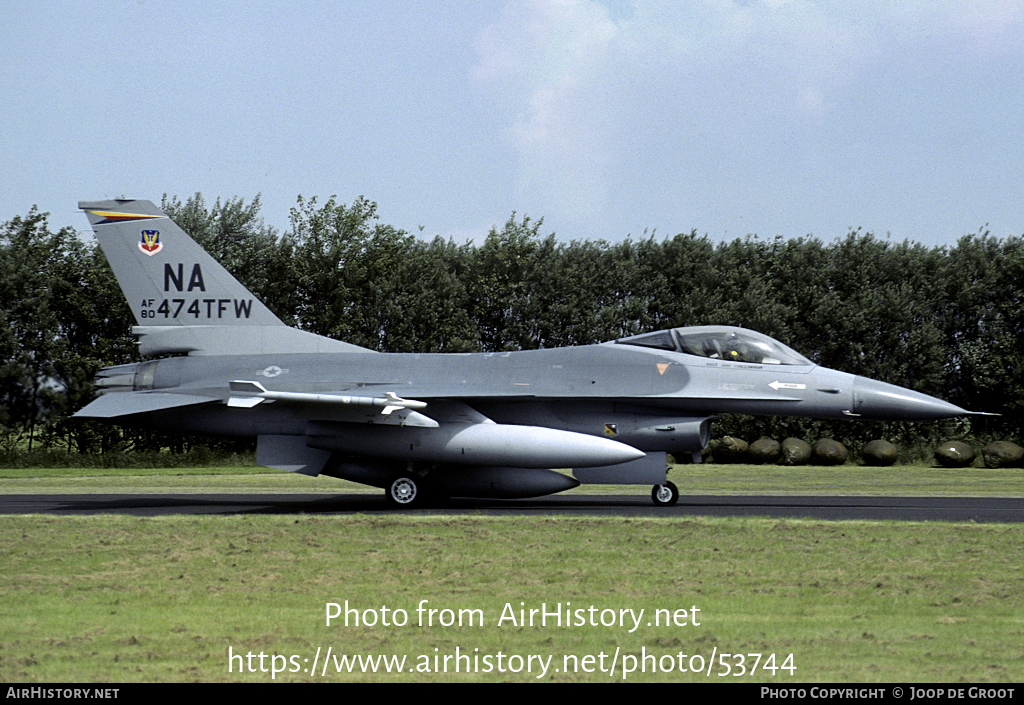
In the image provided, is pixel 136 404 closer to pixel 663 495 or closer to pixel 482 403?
pixel 482 403

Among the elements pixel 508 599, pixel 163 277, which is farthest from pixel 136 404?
pixel 508 599

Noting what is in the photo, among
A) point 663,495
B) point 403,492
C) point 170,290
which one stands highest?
point 170,290

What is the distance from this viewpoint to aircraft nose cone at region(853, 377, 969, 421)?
16156 millimetres

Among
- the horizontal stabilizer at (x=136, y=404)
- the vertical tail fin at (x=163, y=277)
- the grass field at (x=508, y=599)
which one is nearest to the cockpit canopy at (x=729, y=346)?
the grass field at (x=508, y=599)

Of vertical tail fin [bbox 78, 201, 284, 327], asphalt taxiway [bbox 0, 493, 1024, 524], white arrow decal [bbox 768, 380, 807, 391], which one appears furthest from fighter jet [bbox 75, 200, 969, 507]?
asphalt taxiway [bbox 0, 493, 1024, 524]

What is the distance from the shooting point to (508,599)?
7.71 metres

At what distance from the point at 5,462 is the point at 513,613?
1204 inches

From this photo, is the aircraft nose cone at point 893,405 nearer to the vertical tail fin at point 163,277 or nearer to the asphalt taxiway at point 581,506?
the asphalt taxiway at point 581,506

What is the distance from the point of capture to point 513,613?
7156 millimetres

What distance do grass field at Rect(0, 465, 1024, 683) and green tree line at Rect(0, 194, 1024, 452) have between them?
23.8 meters

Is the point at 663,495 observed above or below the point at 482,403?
below

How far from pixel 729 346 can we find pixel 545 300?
920 inches

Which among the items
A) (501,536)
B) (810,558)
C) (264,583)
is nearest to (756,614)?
(810,558)
